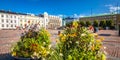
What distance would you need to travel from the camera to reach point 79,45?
15.1 feet

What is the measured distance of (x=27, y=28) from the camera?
7438 millimetres

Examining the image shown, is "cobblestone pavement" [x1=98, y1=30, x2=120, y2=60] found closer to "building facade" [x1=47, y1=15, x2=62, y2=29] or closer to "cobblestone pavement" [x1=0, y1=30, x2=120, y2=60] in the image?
"cobblestone pavement" [x1=0, y1=30, x2=120, y2=60]

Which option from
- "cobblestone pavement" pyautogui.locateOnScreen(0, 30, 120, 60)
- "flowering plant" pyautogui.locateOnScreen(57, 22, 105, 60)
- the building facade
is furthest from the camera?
→ the building facade

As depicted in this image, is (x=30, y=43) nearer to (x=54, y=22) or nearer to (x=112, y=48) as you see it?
(x=112, y=48)

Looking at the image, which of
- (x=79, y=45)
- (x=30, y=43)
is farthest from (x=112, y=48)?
(x=79, y=45)

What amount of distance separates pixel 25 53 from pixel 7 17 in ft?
270

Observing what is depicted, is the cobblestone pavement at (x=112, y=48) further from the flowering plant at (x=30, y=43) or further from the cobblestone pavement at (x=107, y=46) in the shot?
the flowering plant at (x=30, y=43)

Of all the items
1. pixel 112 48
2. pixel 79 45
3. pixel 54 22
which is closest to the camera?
pixel 79 45

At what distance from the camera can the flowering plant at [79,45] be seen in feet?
A: 14.7

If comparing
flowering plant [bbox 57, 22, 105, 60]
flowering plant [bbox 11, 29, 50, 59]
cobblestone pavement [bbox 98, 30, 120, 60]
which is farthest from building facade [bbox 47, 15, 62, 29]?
flowering plant [bbox 57, 22, 105, 60]

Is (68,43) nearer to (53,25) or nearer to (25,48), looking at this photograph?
(25,48)

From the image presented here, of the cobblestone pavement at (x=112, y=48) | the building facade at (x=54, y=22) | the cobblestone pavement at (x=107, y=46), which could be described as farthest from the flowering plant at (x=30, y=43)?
the building facade at (x=54, y=22)

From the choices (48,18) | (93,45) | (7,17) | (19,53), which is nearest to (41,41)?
(19,53)

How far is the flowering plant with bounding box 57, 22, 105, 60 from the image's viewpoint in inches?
176
